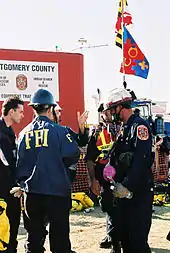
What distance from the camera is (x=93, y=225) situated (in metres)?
7.38

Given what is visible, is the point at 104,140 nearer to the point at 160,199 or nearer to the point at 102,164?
the point at 102,164

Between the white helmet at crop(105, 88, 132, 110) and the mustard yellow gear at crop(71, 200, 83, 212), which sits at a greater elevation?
the white helmet at crop(105, 88, 132, 110)

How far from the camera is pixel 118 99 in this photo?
4.60m

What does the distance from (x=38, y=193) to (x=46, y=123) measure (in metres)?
0.64

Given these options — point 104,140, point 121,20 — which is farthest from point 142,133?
point 121,20

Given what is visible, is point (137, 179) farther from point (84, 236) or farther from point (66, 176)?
point (84, 236)

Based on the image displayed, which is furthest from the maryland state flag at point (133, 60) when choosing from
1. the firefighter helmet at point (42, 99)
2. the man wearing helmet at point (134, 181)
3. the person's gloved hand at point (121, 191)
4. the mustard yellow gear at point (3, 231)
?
the mustard yellow gear at point (3, 231)

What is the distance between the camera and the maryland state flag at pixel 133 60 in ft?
44.0

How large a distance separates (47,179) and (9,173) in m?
0.86

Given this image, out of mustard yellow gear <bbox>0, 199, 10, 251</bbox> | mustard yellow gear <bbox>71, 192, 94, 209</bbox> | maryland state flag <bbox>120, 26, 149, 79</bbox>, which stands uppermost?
maryland state flag <bbox>120, 26, 149, 79</bbox>

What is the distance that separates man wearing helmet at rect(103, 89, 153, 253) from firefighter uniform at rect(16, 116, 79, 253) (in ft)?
1.67

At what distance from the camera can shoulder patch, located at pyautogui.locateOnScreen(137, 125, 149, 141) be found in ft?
13.8

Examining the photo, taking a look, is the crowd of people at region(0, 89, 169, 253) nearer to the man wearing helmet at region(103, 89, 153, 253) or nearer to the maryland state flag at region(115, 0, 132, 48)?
the man wearing helmet at region(103, 89, 153, 253)

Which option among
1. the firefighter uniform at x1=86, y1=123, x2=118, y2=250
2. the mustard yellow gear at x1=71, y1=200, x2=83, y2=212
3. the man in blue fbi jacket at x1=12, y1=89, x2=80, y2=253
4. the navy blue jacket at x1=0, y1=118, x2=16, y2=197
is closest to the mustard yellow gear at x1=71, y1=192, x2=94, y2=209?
the mustard yellow gear at x1=71, y1=200, x2=83, y2=212
